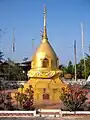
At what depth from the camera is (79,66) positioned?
48156 mm

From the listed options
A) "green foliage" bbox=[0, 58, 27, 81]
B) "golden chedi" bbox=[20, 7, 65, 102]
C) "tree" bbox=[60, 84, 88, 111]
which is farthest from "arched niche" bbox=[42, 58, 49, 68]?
"green foliage" bbox=[0, 58, 27, 81]

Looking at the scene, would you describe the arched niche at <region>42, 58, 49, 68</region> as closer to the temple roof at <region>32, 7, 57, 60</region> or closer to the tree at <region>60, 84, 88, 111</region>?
the temple roof at <region>32, 7, 57, 60</region>

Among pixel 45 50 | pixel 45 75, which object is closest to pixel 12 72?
pixel 45 50

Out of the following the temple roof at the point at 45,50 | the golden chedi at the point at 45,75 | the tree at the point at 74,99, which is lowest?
the tree at the point at 74,99

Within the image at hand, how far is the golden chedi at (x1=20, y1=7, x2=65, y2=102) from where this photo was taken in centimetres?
1739

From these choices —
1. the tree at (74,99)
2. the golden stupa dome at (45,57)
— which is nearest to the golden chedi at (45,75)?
the golden stupa dome at (45,57)

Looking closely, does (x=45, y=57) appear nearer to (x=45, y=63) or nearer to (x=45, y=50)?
(x=45, y=63)

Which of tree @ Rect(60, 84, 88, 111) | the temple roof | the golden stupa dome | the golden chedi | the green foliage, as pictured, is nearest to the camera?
tree @ Rect(60, 84, 88, 111)

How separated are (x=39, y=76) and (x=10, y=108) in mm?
5358

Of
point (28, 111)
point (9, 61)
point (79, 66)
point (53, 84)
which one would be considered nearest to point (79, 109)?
point (28, 111)

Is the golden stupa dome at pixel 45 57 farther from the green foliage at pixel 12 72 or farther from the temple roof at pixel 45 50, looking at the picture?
the green foliage at pixel 12 72

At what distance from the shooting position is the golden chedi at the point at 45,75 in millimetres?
17391

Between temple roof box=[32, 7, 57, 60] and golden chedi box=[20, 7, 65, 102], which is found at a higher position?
temple roof box=[32, 7, 57, 60]

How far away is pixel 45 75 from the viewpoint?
57.9 ft
